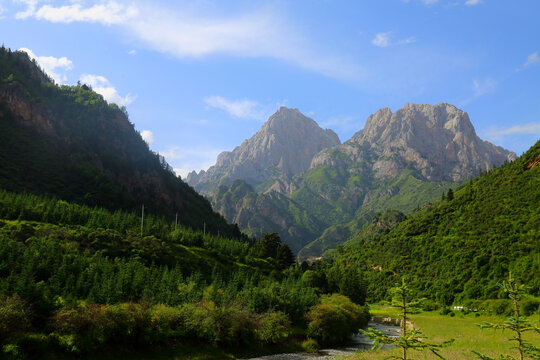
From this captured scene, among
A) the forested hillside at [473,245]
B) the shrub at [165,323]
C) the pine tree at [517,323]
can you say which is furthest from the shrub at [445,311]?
the pine tree at [517,323]

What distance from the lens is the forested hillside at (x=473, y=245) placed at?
101062mm

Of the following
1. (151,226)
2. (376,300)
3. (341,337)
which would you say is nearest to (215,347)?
(341,337)

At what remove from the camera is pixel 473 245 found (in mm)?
120688

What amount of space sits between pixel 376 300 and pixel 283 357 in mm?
105302

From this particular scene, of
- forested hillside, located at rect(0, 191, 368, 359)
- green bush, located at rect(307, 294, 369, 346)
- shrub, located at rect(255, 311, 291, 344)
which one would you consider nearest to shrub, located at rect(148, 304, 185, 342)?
forested hillside, located at rect(0, 191, 368, 359)

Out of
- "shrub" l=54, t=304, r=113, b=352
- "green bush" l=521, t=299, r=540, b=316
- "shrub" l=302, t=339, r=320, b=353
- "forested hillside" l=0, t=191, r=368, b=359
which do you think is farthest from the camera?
"green bush" l=521, t=299, r=540, b=316

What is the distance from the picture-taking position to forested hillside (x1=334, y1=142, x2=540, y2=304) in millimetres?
101062

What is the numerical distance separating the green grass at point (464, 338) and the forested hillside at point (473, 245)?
16112 mm

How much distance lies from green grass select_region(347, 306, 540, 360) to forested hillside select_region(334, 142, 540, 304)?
16.1 m

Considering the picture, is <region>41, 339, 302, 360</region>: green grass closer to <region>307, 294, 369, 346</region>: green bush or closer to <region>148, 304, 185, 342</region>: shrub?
<region>148, 304, 185, 342</region>: shrub

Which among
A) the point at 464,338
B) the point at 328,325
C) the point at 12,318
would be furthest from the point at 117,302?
the point at 464,338

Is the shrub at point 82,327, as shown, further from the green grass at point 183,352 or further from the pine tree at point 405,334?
the pine tree at point 405,334

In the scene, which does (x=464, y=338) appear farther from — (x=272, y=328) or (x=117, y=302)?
(x=117, y=302)

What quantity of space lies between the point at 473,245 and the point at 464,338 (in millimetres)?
77727
